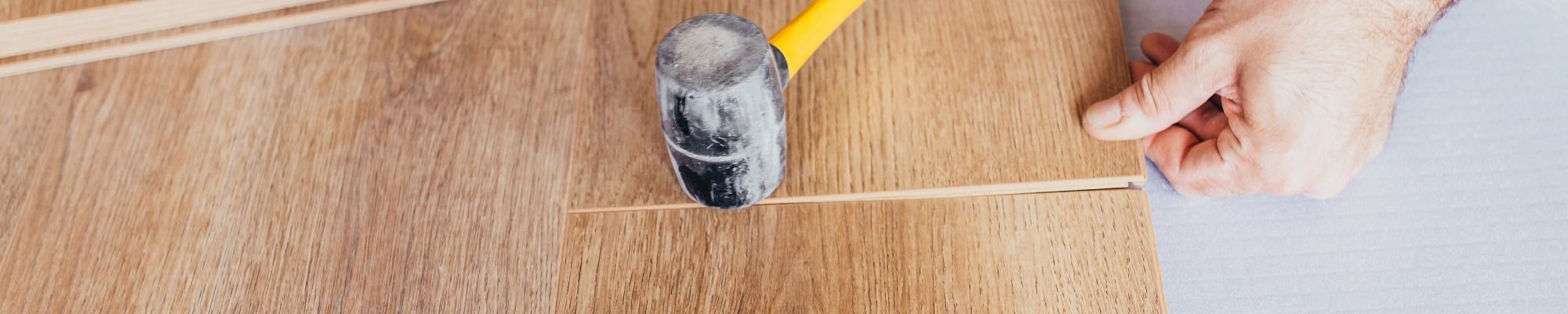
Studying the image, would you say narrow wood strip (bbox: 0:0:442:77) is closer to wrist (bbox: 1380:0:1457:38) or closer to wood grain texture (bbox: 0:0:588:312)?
wood grain texture (bbox: 0:0:588:312)

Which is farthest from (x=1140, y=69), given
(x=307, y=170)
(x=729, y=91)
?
(x=307, y=170)

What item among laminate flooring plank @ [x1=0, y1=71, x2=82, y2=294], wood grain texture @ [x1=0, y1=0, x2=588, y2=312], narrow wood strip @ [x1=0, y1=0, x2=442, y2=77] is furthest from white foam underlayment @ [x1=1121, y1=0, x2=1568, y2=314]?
laminate flooring plank @ [x1=0, y1=71, x2=82, y2=294]

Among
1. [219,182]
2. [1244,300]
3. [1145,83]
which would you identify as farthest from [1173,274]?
[219,182]

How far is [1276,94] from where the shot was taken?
835 millimetres

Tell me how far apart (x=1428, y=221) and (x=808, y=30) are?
73 cm

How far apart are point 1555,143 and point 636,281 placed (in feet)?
3.37

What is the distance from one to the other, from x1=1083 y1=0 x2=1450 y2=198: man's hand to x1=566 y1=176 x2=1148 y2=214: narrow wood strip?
56mm

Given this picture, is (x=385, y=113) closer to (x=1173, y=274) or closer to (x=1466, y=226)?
(x=1173, y=274)

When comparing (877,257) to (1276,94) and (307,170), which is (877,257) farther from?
(307,170)

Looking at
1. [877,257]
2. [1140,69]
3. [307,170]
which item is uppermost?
[1140,69]

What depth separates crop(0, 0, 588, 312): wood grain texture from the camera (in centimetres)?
79

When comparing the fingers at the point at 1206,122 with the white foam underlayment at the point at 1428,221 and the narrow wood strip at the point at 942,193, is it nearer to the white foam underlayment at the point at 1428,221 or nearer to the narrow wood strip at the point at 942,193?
the white foam underlayment at the point at 1428,221

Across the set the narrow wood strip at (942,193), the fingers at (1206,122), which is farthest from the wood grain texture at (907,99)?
the fingers at (1206,122)

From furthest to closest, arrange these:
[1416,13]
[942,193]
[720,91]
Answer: [1416,13] → [942,193] → [720,91]
